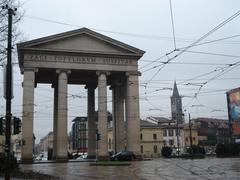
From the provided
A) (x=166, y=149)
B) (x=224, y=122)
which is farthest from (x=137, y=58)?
(x=224, y=122)

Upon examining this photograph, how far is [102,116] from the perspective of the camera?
62.8m

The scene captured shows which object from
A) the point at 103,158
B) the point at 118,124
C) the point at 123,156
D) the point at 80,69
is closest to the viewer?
the point at 123,156

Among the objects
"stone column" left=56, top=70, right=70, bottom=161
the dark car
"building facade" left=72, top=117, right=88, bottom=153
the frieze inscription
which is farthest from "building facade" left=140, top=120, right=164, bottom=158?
the dark car

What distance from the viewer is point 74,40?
63531mm

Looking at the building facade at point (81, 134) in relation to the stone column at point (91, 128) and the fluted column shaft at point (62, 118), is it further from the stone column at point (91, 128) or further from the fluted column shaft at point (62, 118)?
the fluted column shaft at point (62, 118)

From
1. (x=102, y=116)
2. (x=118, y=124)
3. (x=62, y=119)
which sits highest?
(x=102, y=116)

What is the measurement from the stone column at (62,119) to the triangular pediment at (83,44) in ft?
12.6

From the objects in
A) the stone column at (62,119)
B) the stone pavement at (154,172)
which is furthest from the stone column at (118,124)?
the stone pavement at (154,172)

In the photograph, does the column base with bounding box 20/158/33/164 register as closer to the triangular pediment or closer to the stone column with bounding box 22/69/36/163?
the stone column with bounding box 22/69/36/163

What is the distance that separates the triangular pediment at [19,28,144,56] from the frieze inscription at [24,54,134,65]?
1.10 meters

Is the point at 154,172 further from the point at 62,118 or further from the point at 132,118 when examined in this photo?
the point at 132,118

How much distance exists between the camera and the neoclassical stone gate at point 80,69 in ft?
199

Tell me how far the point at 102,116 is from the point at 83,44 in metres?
10.8

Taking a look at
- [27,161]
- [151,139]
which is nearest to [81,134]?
[151,139]
